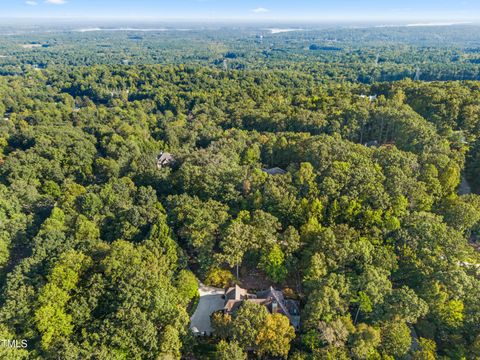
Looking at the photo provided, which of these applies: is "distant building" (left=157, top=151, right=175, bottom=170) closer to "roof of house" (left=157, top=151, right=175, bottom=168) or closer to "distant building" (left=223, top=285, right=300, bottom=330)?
"roof of house" (left=157, top=151, right=175, bottom=168)

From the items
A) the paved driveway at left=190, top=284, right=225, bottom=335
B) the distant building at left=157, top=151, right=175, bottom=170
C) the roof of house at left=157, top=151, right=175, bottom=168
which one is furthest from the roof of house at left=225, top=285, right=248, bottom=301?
the roof of house at left=157, top=151, right=175, bottom=168

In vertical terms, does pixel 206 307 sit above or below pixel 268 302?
below

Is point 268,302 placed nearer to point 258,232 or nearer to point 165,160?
point 258,232

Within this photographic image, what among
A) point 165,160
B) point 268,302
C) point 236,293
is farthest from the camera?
point 165,160

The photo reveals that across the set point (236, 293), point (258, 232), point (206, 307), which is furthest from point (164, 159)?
point (236, 293)

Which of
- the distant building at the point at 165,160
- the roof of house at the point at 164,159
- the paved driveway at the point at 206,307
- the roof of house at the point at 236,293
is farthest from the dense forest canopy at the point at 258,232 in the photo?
the roof of house at the point at 236,293

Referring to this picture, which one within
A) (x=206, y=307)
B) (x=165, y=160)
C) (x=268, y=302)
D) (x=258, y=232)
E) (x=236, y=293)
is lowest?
(x=206, y=307)
